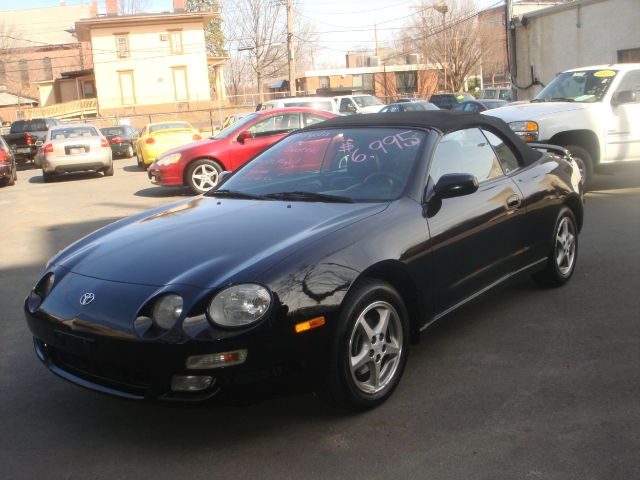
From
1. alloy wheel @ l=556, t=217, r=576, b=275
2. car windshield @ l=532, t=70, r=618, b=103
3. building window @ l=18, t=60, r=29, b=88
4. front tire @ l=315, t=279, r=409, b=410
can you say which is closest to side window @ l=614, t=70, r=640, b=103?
car windshield @ l=532, t=70, r=618, b=103

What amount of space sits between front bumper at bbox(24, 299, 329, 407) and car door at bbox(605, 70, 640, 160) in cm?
800

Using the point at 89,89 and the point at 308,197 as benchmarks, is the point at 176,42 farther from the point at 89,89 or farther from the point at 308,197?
the point at 308,197

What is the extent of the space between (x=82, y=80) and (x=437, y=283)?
55.4 metres

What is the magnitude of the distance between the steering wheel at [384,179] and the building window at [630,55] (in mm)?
15943

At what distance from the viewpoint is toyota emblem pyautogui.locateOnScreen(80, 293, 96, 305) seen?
10.9ft

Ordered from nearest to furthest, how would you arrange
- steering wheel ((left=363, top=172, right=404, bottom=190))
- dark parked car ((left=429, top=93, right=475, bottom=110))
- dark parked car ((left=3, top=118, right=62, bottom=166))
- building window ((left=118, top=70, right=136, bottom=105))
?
steering wheel ((left=363, top=172, right=404, bottom=190))
dark parked car ((left=3, top=118, right=62, bottom=166))
dark parked car ((left=429, top=93, right=475, bottom=110))
building window ((left=118, top=70, right=136, bottom=105))

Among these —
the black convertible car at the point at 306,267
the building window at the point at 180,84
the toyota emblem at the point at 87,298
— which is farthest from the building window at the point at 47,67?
the toyota emblem at the point at 87,298

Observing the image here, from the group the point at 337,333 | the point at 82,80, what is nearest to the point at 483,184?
the point at 337,333

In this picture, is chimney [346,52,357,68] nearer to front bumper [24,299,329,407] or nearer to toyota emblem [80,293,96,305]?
toyota emblem [80,293,96,305]

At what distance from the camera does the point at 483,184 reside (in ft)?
14.9

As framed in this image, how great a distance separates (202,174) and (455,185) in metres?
9.10

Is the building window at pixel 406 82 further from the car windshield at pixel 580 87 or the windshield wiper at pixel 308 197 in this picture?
the windshield wiper at pixel 308 197

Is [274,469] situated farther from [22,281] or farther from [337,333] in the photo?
[22,281]

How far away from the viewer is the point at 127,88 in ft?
159
